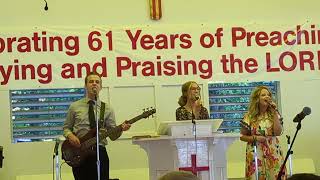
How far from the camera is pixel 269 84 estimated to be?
706 cm

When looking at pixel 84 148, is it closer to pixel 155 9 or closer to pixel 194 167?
pixel 194 167

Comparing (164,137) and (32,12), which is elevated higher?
(32,12)

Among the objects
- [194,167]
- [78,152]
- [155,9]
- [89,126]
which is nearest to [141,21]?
[155,9]

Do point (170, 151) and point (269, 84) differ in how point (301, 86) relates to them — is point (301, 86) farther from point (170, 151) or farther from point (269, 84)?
point (170, 151)

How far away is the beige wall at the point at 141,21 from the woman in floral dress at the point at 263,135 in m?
2.04

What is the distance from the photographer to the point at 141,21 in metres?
6.80

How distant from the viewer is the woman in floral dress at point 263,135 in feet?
15.7

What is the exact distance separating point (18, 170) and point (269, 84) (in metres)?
3.15

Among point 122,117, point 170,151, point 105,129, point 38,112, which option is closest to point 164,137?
point 170,151

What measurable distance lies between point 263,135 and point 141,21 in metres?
2.56

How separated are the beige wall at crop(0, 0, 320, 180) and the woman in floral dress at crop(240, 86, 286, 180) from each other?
Answer: 6.70 ft

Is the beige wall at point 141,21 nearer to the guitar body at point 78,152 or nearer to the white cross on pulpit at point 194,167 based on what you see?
the guitar body at point 78,152

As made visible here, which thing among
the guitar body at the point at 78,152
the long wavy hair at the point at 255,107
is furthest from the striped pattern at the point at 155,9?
the guitar body at the point at 78,152

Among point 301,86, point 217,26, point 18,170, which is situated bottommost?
point 18,170
